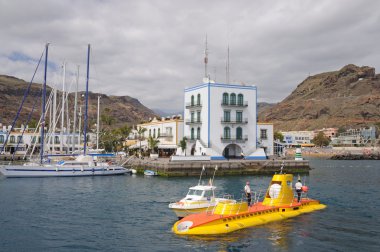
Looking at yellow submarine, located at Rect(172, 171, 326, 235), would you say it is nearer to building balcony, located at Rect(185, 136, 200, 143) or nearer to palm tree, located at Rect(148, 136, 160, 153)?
building balcony, located at Rect(185, 136, 200, 143)

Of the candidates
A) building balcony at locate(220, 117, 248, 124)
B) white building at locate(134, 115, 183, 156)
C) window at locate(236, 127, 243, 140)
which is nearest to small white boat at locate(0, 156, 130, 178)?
white building at locate(134, 115, 183, 156)

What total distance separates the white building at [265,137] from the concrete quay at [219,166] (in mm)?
10539

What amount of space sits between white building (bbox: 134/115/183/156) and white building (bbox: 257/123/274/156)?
1632cm

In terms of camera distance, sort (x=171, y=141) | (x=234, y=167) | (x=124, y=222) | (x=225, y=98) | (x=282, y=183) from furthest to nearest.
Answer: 1. (x=171, y=141)
2. (x=225, y=98)
3. (x=234, y=167)
4. (x=282, y=183)
5. (x=124, y=222)

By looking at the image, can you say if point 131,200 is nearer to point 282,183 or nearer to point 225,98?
point 282,183

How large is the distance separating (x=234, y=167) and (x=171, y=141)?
18855 mm

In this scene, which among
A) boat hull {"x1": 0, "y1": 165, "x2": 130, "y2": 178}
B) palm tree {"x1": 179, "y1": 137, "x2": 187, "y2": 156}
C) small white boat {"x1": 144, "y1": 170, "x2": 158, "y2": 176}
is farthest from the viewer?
palm tree {"x1": 179, "y1": 137, "x2": 187, "y2": 156}

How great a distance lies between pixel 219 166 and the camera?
60.1 meters

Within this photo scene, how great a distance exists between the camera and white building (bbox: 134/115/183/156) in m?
74.7

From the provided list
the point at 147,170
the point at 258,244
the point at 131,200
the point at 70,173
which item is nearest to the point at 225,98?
the point at 147,170

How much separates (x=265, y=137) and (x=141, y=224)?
177ft

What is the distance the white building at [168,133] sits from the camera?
74.7 m

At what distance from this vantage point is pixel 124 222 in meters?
27.3

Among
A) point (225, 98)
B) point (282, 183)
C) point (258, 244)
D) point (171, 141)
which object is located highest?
point (225, 98)
